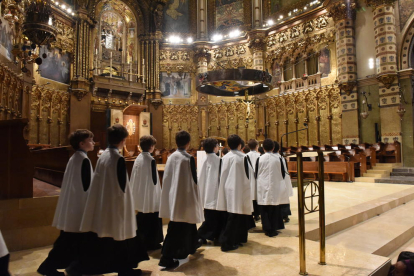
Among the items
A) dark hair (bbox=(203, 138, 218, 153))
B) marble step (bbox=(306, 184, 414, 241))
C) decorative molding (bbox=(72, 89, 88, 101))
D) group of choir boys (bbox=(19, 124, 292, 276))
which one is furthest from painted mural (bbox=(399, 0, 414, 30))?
decorative molding (bbox=(72, 89, 88, 101))

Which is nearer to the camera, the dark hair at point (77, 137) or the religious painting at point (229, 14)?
Answer: the dark hair at point (77, 137)

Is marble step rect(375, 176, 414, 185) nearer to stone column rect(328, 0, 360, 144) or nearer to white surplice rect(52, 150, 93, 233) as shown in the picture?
stone column rect(328, 0, 360, 144)

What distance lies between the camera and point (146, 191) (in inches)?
134

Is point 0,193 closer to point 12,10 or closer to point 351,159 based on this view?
point 12,10

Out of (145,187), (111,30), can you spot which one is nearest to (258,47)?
(111,30)

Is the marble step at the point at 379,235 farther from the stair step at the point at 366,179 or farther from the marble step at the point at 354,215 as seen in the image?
the stair step at the point at 366,179

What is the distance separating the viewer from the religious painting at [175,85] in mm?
19812

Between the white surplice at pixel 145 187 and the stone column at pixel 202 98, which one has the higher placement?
the stone column at pixel 202 98

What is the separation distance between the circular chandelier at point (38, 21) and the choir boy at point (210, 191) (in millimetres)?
5384

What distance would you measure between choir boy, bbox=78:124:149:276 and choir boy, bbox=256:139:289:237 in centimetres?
232

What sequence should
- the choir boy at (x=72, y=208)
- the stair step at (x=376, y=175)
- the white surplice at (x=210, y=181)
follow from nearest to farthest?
the choir boy at (x=72, y=208) < the white surplice at (x=210, y=181) < the stair step at (x=376, y=175)

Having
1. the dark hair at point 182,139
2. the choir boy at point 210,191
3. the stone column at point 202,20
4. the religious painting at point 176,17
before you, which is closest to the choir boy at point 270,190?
the choir boy at point 210,191

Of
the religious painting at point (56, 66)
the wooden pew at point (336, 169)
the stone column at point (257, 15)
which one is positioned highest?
the stone column at point (257, 15)

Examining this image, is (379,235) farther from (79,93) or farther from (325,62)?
(79,93)
